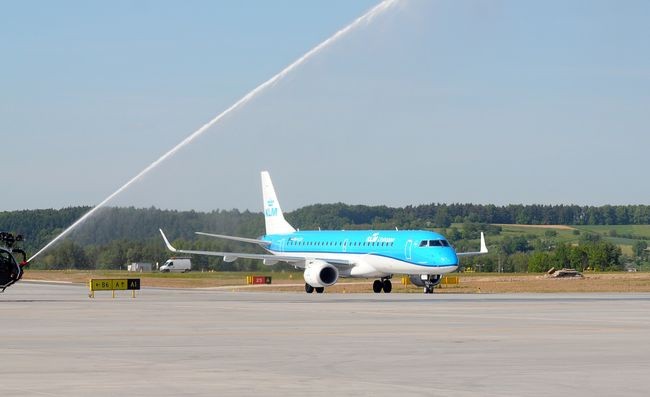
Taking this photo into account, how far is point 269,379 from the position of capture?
22.0 metres

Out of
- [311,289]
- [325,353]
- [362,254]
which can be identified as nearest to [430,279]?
[362,254]

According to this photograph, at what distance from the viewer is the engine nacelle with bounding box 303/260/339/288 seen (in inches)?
3327

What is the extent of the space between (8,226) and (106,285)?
6884 millimetres

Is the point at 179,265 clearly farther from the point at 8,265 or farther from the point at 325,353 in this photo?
the point at 325,353

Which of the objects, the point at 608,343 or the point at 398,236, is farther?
the point at 398,236

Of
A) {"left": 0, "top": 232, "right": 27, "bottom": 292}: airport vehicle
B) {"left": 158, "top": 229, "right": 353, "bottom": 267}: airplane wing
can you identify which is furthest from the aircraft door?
{"left": 0, "top": 232, "right": 27, "bottom": 292}: airport vehicle

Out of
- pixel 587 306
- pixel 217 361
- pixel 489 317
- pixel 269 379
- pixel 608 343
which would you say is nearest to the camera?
pixel 269 379

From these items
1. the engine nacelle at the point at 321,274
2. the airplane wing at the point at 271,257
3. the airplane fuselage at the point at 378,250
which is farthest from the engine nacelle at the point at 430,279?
the airplane wing at the point at 271,257

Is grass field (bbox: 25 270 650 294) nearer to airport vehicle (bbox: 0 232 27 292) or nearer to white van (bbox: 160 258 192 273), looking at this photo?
white van (bbox: 160 258 192 273)

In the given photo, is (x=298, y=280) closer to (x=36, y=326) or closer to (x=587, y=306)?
(x=587, y=306)

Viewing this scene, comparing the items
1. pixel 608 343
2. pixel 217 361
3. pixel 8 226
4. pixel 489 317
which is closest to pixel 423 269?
pixel 8 226

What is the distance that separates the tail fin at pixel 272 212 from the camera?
97438 millimetres

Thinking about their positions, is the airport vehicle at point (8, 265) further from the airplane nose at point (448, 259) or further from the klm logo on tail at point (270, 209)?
the klm logo on tail at point (270, 209)

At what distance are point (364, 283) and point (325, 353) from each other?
83.4m
